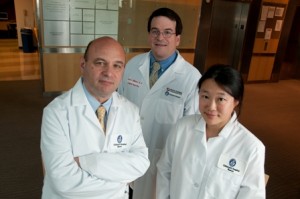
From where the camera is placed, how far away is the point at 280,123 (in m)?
4.34

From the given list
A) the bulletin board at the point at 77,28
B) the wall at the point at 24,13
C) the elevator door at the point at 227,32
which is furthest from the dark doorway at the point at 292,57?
the wall at the point at 24,13

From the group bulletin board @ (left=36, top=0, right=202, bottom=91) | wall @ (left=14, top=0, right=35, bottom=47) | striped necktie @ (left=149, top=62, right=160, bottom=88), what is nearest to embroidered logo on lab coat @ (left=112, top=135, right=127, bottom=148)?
striped necktie @ (left=149, top=62, right=160, bottom=88)

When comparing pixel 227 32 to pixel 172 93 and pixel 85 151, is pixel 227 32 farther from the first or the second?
pixel 85 151

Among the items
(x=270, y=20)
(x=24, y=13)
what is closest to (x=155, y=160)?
(x=270, y=20)

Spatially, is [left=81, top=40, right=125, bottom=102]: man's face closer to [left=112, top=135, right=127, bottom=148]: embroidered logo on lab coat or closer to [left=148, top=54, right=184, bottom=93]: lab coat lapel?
[left=112, top=135, right=127, bottom=148]: embroidered logo on lab coat

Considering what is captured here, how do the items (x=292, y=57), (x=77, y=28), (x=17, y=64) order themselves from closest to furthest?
(x=77, y=28) < (x=17, y=64) < (x=292, y=57)

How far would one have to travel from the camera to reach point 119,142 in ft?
4.14

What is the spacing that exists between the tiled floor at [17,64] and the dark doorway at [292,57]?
287 inches

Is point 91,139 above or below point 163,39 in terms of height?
below

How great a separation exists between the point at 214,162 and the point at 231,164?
3.2 inches

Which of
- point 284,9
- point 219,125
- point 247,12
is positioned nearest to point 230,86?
point 219,125

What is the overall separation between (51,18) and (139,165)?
3.81 metres

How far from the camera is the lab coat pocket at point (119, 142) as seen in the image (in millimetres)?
1238

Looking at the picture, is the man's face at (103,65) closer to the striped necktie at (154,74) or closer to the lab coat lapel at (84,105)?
the lab coat lapel at (84,105)
